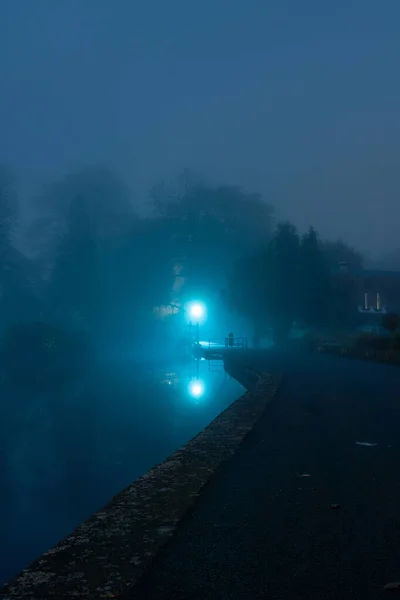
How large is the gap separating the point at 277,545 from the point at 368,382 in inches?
510

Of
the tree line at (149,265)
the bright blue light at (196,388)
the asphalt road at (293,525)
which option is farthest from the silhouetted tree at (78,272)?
the asphalt road at (293,525)

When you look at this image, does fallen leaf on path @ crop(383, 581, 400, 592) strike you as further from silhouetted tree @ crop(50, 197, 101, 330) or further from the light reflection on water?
silhouetted tree @ crop(50, 197, 101, 330)

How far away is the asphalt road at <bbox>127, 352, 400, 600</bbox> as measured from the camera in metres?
3.07

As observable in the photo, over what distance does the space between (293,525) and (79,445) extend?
10.7 meters

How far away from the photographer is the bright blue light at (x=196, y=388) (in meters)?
22.4

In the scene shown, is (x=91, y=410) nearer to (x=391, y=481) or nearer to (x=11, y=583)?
(x=391, y=481)

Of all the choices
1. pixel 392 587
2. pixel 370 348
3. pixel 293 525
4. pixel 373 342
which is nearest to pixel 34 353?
pixel 370 348

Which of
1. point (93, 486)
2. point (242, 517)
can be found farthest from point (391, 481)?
point (93, 486)

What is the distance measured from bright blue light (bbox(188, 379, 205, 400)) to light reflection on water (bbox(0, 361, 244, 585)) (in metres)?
0.04

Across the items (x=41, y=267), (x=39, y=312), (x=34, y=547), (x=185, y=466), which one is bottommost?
(x=34, y=547)

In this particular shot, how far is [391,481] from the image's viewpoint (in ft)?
17.8

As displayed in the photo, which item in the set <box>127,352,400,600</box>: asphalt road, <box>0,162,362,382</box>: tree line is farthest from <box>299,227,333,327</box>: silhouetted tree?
<box>127,352,400,600</box>: asphalt road

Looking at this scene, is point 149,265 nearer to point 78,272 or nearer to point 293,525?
point 78,272

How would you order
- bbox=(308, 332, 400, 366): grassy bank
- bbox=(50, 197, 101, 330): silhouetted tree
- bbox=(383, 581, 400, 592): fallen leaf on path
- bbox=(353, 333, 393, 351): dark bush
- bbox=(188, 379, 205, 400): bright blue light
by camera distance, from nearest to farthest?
bbox=(383, 581, 400, 592): fallen leaf on path, bbox=(188, 379, 205, 400): bright blue light, bbox=(308, 332, 400, 366): grassy bank, bbox=(353, 333, 393, 351): dark bush, bbox=(50, 197, 101, 330): silhouetted tree
